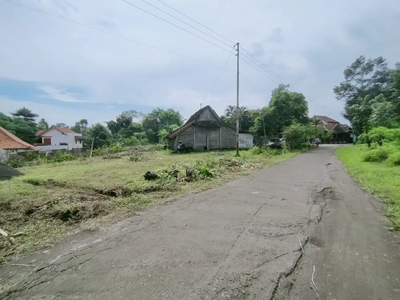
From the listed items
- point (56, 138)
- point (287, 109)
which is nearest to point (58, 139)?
point (56, 138)

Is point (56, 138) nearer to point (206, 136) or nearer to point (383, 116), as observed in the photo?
point (206, 136)

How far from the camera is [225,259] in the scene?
3029 mm

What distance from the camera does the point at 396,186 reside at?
675 cm

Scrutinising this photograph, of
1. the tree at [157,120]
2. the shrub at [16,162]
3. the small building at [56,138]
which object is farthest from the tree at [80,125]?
the shrub at [16,162]

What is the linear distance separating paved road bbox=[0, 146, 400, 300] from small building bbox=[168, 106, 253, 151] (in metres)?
21.4

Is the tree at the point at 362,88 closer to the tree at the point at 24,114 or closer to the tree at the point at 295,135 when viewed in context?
the tree at the point at 295,135

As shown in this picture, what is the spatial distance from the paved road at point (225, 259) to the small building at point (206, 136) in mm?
21398

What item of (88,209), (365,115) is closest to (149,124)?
(365,115)

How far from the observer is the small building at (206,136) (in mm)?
26328

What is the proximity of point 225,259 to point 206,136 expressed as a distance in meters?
24.4

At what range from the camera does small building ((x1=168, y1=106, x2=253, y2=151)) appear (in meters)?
26.3

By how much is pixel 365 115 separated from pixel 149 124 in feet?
135

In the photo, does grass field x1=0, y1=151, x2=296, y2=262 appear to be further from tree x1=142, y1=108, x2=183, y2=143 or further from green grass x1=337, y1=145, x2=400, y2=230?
tree x1=142, y1=108, x2=183, y2=143

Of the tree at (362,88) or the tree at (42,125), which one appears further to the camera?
the tree at (42,125)
